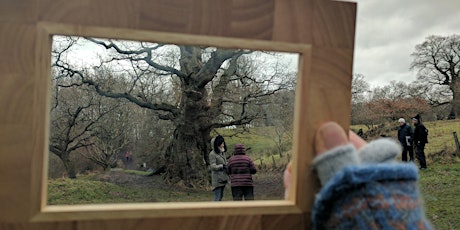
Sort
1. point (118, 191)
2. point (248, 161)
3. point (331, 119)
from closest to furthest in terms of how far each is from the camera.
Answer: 1. point (331, 119)
2. point (248, 161)
3. point (118, 191)

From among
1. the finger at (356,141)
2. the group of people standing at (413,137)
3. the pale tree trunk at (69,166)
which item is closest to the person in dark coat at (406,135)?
the group of people standing at (413,137)

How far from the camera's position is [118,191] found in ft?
14.4

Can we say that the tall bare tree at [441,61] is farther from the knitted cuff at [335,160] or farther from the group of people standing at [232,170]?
the knitted cuff at [335,160]

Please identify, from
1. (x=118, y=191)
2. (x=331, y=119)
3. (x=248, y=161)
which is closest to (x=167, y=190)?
(x=118, y=191)

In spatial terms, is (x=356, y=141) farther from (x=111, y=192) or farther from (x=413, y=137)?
(x=413, y=137)

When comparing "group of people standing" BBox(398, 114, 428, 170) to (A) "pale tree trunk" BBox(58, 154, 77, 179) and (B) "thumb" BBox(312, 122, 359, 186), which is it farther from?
(B) "thumb" BBox(312, 122, 359, 186)

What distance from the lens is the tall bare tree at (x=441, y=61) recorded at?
653 cm

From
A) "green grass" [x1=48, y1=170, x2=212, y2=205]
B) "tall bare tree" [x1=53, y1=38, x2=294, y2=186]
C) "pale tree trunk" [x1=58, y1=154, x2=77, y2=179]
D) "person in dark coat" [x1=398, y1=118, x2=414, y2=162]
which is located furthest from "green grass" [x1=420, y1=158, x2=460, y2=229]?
"pale tree trunk" [x1=58, y1=154, x2=77, y2=179]

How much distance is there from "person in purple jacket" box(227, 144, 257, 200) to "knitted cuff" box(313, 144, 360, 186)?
3.07m

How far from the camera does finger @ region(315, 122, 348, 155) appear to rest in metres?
0.67

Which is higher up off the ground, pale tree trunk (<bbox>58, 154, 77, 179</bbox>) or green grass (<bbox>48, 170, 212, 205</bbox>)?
pale tree trunk (<bbox>58, 154, 77, 179</bbox>)

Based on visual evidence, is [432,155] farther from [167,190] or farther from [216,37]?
[216,37]

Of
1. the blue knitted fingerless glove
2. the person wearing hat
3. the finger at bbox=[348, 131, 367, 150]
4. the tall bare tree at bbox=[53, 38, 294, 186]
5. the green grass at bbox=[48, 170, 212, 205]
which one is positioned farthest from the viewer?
the tall bare tree at bbox=[53, 38, 294, 186]

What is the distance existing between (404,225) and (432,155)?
24.2ft
